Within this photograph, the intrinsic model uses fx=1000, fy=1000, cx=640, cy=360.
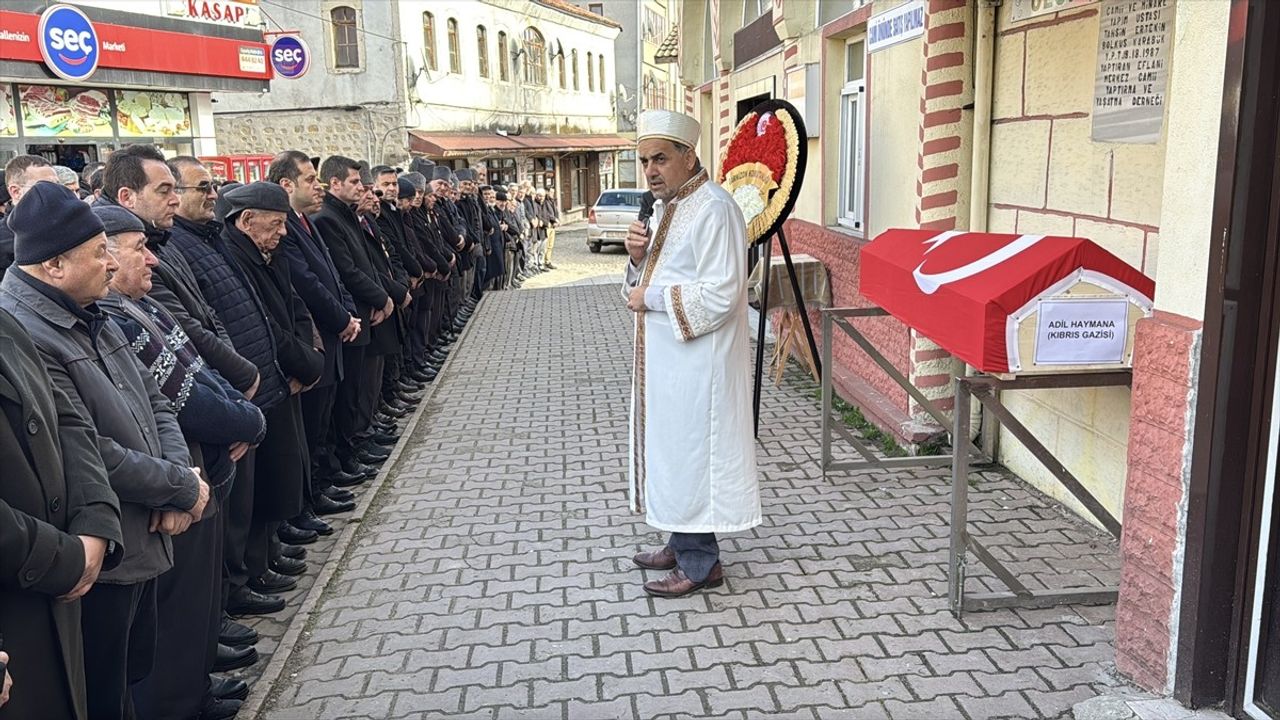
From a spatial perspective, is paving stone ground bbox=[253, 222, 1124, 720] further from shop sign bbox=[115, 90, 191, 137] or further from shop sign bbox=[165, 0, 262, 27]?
shop sign bbox=[165, 0, 262, 27]

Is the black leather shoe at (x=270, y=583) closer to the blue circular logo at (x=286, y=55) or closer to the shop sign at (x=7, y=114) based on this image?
the shop sign at (x=7, y=114)

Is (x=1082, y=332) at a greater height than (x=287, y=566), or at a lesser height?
greater

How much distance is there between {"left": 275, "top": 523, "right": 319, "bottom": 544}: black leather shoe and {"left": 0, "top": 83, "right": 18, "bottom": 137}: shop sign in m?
12.0

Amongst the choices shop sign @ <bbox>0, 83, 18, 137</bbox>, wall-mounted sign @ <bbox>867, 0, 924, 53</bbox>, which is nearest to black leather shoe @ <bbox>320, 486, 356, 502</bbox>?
wall-mounted sign @ <bbox>867, 0, 924, 53</bbox>

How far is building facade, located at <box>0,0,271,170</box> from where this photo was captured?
547 inches

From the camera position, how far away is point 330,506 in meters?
5.53

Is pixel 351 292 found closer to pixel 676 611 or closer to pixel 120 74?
pixel 676 611

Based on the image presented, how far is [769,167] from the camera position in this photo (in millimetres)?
6070

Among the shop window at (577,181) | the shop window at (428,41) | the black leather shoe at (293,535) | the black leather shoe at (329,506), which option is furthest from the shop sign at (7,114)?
the shop window at (577,181)

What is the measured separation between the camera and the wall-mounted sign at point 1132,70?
4199mm

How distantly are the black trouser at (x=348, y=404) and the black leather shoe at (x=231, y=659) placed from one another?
2.49 metres

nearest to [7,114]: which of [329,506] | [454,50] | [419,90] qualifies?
[329,506]

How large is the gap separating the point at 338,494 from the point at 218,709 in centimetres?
240

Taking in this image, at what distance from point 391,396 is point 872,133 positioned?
422cm
